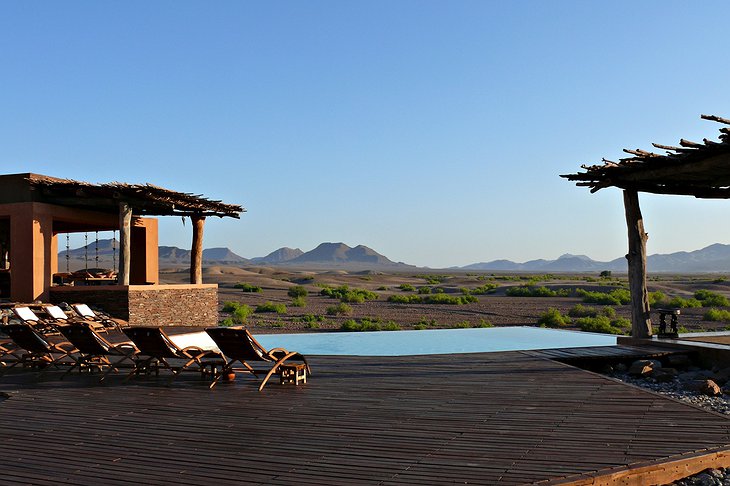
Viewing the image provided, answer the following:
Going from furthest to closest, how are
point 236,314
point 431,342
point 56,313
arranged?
1. point 236,314
2. point 56,313
3. point 431,342

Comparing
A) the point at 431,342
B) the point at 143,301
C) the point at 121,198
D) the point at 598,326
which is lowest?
the point at 598,326

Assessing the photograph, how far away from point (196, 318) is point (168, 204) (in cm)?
319

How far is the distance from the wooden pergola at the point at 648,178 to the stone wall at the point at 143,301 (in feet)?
32.0

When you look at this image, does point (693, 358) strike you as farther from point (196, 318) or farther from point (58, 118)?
point (58, 118)

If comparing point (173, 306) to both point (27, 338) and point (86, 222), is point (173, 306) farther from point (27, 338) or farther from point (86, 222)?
point (27, 338)

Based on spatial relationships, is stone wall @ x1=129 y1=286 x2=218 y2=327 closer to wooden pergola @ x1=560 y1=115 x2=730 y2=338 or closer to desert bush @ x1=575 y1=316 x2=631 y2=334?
wooden pergola @ x1=560 y1=115 x2=730 y2=338

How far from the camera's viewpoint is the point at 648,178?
9.31 metres

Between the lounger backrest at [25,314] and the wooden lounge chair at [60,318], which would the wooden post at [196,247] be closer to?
the wooden lounge chair at [60,318]

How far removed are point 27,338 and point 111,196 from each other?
8141mm

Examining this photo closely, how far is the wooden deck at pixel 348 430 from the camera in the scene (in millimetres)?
3943

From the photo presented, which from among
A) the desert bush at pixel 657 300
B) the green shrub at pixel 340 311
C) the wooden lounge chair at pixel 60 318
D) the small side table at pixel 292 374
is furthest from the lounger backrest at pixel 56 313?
the desert bush at pixel 657 300

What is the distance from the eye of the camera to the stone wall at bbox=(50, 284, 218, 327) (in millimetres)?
14453

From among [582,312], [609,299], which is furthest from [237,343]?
[609,299]

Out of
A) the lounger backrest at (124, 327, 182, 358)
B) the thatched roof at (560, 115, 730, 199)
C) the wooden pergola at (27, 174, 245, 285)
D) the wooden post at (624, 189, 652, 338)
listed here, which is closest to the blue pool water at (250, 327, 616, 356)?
the wooden post at (624, 189, 652, 338)
